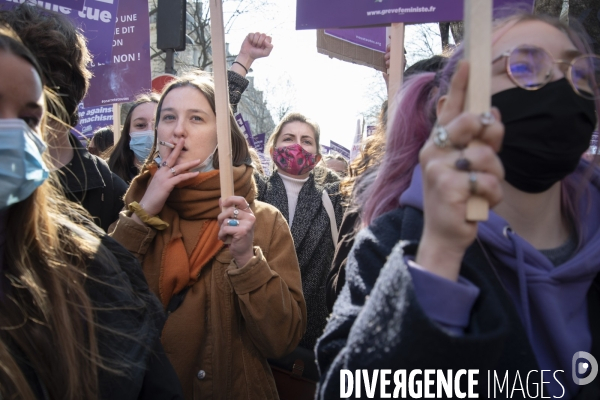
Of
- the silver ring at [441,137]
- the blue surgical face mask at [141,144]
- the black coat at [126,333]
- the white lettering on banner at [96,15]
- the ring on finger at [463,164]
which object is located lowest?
the black coat at [126,333]

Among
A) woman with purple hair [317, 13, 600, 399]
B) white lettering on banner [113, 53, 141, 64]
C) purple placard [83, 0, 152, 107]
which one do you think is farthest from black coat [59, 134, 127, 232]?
white lettering on banner [113, 53, 141, 64]

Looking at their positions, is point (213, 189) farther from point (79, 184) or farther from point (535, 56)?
point (535, 56)

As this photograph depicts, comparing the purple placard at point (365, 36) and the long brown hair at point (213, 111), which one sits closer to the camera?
the long brown hair at point (213, 111)

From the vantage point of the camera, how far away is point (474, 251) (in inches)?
54.1

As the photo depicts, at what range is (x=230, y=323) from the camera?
2.37m

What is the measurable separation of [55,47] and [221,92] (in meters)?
0.70

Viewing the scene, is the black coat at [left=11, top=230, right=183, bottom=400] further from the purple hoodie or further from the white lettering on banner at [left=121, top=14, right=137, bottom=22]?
the white lettering on banner at [left=121, top=14, right=137, bottom=22]

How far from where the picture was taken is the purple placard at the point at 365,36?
381 cm

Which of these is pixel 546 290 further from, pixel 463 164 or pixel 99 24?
pixel 99 24

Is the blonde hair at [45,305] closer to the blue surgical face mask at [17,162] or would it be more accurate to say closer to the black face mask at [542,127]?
the blue surgical face mask at [17,162]

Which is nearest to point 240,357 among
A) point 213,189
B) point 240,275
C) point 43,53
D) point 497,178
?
point 240,275

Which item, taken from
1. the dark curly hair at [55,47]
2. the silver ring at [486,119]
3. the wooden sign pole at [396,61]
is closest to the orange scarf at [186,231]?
the dark curly hair at [55,47]

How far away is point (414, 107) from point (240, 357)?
1.26 metres

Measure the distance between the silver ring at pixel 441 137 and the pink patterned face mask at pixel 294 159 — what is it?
3.11 metres
